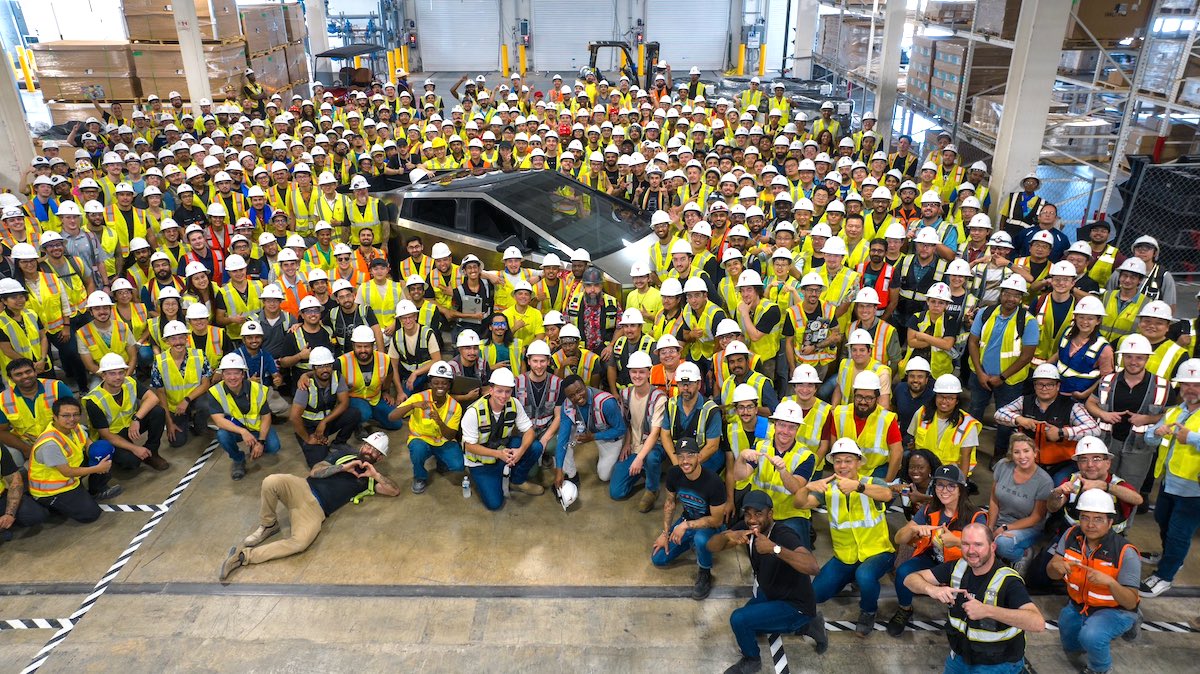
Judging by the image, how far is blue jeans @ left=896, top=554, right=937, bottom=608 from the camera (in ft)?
14.9

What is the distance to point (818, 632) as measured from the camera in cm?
439

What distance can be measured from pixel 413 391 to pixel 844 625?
4.10 meters

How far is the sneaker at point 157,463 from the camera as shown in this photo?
6383 millimetres

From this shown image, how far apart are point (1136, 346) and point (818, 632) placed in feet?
9.63

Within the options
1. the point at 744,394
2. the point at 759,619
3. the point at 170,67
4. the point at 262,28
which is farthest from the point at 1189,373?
the point at 262,28

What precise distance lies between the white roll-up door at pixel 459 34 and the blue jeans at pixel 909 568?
26189 mm

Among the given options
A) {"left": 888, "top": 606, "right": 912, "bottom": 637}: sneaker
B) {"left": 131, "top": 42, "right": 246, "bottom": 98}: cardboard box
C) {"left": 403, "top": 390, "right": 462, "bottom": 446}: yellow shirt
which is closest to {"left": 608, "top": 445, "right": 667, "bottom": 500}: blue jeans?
{"left": 403, "top": 390, "right": 462, "bottom": 446}: yellow shirt

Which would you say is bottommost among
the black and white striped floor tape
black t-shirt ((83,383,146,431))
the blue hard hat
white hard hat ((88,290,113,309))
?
the black and white striped floor tape

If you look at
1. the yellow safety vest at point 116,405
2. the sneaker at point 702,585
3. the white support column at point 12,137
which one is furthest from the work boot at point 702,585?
the white support column at point 12,137

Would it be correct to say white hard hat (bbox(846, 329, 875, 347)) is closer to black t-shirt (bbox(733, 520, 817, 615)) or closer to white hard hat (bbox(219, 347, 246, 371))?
black t-shirt (bbox(733, 520, 817, 615))

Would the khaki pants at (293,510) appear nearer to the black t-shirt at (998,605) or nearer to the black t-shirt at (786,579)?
the black t-shirt at (786,579)

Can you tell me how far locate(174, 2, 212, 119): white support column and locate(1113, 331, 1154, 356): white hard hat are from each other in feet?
47.0

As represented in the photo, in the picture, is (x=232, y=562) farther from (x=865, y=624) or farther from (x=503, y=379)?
(x=865, y=624)

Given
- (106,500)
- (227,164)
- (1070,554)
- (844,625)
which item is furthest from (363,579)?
(227,164)
